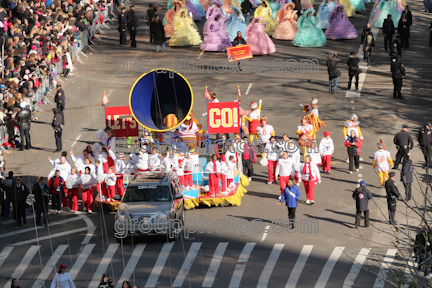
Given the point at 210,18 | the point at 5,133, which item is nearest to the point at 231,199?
the point at 5,133

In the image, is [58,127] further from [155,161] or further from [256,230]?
[256,230]

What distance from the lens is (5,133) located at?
87.1ft

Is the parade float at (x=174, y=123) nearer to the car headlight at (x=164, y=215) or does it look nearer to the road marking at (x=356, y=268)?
the car headlight at (x=164, y=215)

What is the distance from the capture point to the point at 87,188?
71.5 feet

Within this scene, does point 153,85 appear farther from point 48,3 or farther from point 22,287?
point 48,3

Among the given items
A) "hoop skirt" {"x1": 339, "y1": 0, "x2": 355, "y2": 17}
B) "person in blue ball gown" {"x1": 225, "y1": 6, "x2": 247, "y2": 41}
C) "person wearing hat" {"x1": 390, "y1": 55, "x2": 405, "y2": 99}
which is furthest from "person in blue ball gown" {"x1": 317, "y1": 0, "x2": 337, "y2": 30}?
"person wearing hat" {"x1": 390, "y1": 55, "x2": 405, "y2": 99}

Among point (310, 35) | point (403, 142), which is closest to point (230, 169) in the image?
point (403, 142)

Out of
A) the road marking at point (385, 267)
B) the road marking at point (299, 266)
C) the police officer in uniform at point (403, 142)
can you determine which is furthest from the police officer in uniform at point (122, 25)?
the road marking at point (385, 267)

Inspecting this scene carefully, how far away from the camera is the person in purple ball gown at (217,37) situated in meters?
35.4

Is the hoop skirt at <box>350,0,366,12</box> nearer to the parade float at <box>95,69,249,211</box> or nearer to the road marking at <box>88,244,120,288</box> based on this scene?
the parade float at <box>95,69,249,211</box>

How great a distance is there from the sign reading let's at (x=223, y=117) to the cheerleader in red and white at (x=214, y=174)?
41.4 inches

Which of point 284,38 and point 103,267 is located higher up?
point 284,38

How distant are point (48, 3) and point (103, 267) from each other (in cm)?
1995

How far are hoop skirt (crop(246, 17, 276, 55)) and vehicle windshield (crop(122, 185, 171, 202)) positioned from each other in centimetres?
1625
